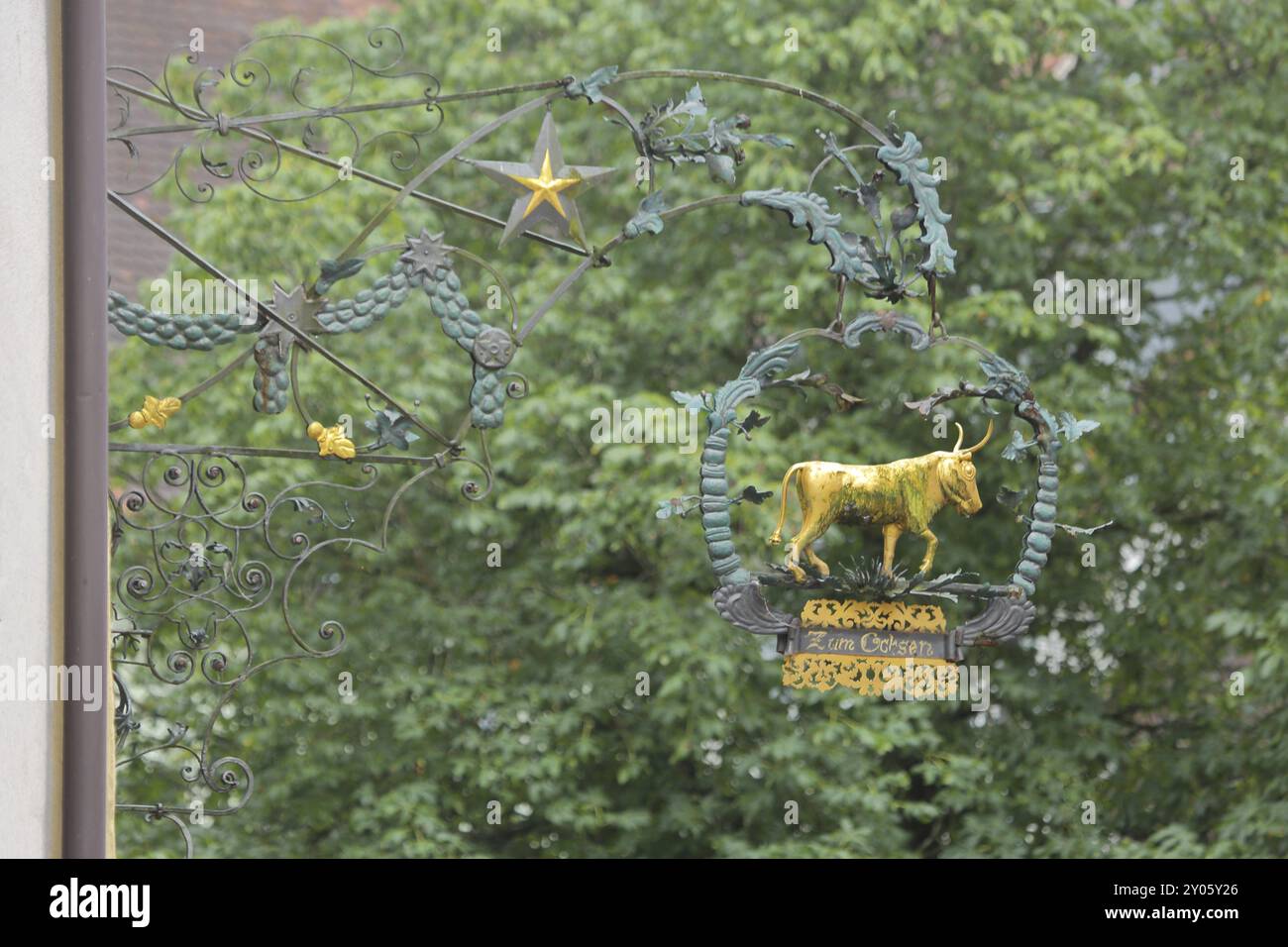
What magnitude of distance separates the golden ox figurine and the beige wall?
2149 mm

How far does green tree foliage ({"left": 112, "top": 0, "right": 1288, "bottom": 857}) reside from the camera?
1040cm

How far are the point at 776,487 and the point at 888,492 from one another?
4547 mm

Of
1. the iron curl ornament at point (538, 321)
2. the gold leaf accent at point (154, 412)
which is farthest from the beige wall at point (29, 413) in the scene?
the gold leaf accent at point (154, 412)

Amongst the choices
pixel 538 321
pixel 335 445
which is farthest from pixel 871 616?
pixel 335 445

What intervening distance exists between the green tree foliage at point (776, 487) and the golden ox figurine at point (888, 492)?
439 centimetres

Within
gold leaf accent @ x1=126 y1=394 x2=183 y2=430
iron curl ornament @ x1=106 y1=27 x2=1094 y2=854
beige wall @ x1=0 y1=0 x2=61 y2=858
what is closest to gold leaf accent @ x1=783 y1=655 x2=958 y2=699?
iron curl ornament @ x1=106 y1=27 x2=1094 y2=854

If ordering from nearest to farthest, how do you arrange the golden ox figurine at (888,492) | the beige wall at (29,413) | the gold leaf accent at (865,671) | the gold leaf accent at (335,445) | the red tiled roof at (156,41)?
the beige wall at (29,413), the gold leaf accent at (865,671), the golden ox figurine at (888,492), the gold leaf accent at (335,445), the red tiled roof at (156,41)

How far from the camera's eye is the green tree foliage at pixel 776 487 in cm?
1040

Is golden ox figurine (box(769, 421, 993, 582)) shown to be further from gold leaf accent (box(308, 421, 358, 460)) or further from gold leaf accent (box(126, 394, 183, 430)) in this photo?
gold leaf accent (box(126, 394, 183, 430))

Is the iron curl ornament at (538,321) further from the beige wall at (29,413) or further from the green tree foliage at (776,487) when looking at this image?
the green tree foliage at (776,487)

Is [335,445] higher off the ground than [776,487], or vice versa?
[776,487]

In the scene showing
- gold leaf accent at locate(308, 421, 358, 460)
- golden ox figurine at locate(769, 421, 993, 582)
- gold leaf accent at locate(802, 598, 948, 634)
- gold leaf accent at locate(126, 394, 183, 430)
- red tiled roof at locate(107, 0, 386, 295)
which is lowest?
gold leaf accent at locate(802, 598, 948, 634)

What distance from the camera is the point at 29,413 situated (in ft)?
14.3

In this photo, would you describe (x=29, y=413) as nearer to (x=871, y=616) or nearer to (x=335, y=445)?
(x=335, y=445)
